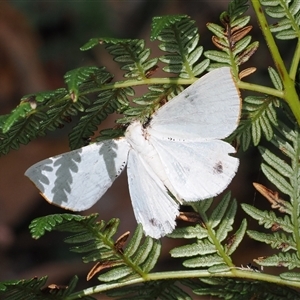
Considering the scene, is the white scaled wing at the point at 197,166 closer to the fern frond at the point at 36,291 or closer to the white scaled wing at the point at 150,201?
the white scaled wing at the point at 150,201

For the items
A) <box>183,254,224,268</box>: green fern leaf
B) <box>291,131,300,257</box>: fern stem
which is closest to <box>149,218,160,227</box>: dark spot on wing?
<box>183,254,224,268</box>: green fern leaf

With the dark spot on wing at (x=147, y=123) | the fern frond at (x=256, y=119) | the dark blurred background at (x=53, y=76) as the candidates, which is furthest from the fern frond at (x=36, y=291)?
the dark blurred background at (x=53, y=76)

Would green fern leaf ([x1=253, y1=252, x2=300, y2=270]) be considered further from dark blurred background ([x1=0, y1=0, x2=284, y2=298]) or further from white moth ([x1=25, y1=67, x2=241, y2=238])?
dark blurred background ([x1=0, y1=0, x2=284, y2=298])

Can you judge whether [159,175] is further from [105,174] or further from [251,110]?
[251,110]

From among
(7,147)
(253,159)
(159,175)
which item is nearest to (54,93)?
(7,147)

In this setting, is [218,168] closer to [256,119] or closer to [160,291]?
[256,119]

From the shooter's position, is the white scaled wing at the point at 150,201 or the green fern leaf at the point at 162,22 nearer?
the green fern leaf at the point at 162,22
